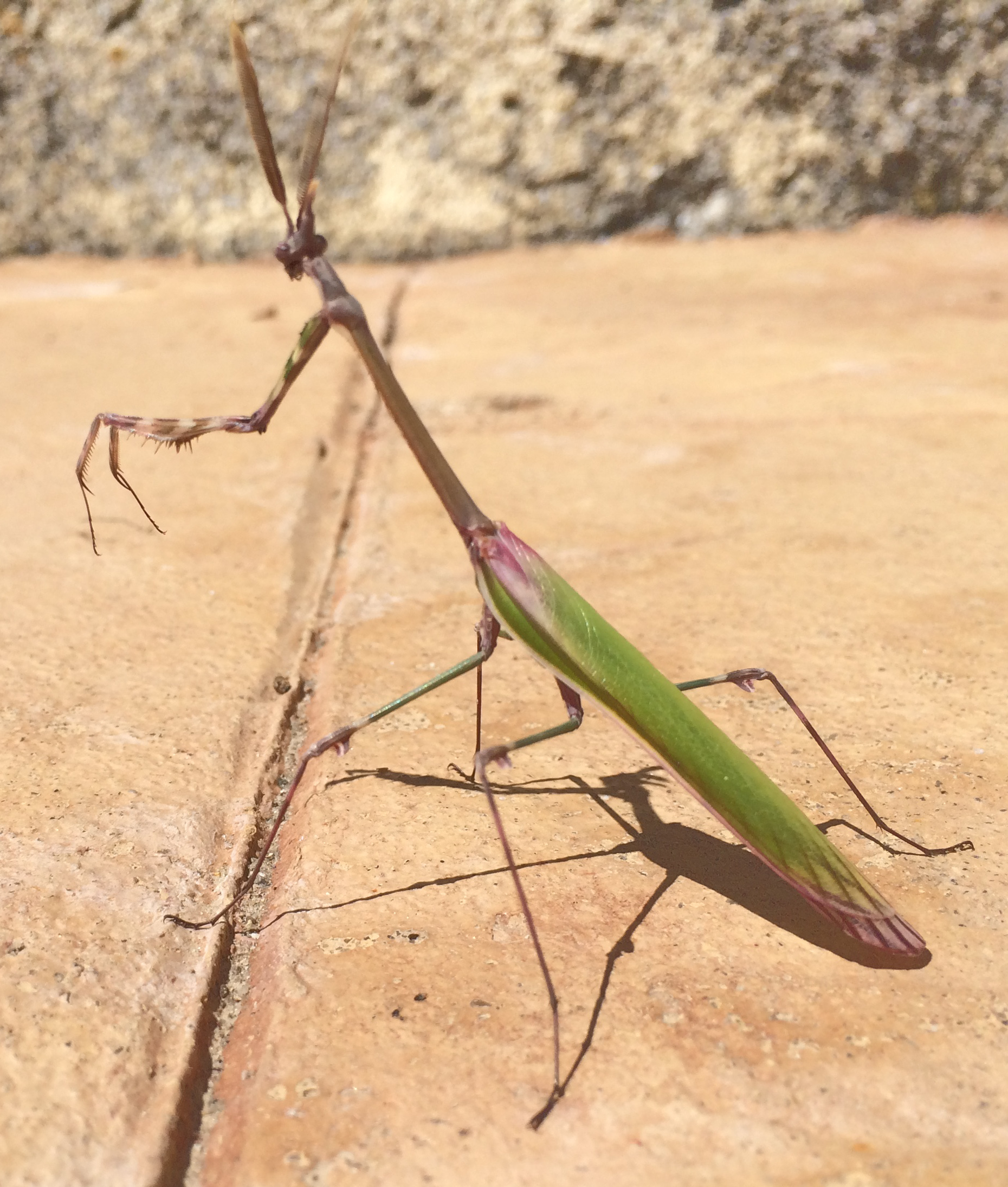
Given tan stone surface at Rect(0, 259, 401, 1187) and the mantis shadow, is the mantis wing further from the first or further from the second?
tan stone surface at Rect(0, 259, 401, 1187)

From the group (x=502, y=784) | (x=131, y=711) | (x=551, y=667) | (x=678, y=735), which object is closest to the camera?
(x=678, y=735)

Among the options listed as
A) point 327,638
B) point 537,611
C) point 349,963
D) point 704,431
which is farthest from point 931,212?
point 349,963

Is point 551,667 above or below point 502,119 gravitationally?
below

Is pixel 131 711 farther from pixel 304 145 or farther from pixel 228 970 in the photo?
pixel 304 145

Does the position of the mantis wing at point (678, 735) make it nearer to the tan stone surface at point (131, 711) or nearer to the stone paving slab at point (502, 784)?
the stone paving slab at point (502, 784)

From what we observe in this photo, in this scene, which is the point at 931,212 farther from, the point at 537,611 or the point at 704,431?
the point at 537,611

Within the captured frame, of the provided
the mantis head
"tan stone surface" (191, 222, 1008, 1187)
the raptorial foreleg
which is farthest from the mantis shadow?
the mantis head

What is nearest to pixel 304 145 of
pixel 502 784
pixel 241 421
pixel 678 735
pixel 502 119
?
pixel 241 421
